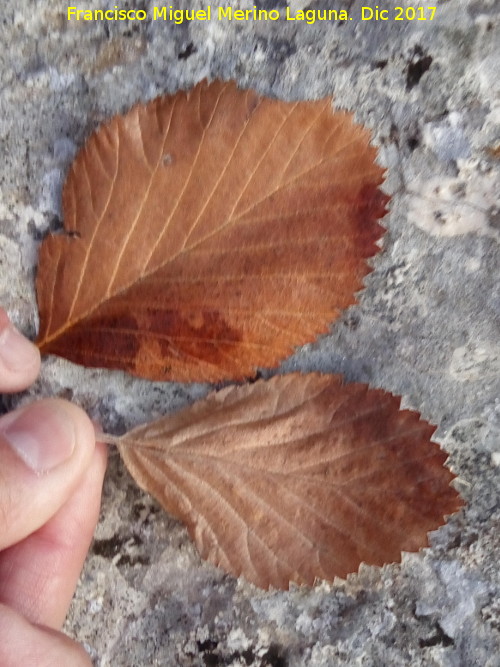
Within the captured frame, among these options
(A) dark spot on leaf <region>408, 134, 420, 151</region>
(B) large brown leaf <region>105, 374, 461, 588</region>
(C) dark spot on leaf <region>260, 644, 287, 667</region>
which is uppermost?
(A) dark spot on leaf <region>408, 134, 420, 151</region>

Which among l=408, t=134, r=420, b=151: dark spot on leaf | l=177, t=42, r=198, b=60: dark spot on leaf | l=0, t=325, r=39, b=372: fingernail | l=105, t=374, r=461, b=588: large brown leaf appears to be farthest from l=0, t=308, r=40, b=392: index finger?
l=408, t=134, r=420, b=151: dark spot on leaf

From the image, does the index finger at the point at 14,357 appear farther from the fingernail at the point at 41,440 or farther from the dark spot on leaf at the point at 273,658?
the dark spot on leaf at the point at 273,658

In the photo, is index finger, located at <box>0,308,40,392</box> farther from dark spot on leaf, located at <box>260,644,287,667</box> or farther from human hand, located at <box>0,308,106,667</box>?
dark spot on leaf, located at <box>260,644,287,667</box>

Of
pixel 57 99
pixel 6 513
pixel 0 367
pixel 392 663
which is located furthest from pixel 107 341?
pixel 392 663

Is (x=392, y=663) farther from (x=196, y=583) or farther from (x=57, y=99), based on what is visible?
(x=57, y=99)

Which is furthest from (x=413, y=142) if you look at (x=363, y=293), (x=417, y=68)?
(x=363, y=293)

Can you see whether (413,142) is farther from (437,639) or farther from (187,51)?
(437,639)
